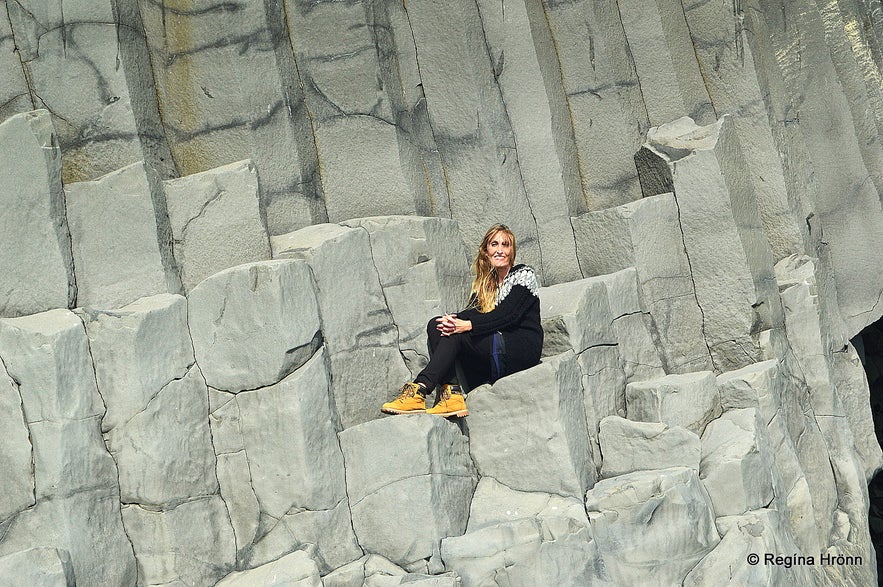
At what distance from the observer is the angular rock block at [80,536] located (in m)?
4.51

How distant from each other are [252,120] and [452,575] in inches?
106

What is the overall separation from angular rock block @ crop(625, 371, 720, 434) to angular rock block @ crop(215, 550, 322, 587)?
6.60ft

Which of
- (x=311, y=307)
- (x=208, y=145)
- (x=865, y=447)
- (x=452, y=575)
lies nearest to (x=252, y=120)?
(x=208, y=145)

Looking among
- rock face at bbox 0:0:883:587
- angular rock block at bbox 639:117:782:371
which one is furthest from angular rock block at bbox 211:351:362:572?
angular rock block at bbox 639:117:782:371

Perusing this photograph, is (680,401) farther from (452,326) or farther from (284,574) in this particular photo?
(284,574)

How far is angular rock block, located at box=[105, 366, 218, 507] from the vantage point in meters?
4.73

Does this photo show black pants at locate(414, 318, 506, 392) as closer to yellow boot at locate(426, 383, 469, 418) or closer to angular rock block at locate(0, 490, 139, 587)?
yellow boot at locate(426, 383, 469, 418)

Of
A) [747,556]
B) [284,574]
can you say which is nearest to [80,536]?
[284,574]

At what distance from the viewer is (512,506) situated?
16.3 feet

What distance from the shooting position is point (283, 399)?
4.85 metres

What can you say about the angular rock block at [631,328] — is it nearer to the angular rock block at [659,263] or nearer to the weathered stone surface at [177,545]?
→ the angular rock block at [659,263]

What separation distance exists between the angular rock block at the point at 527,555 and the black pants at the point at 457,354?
2.60ft

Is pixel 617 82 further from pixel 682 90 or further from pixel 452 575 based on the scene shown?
pixel 452 575

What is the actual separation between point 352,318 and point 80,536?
5.47 ft
